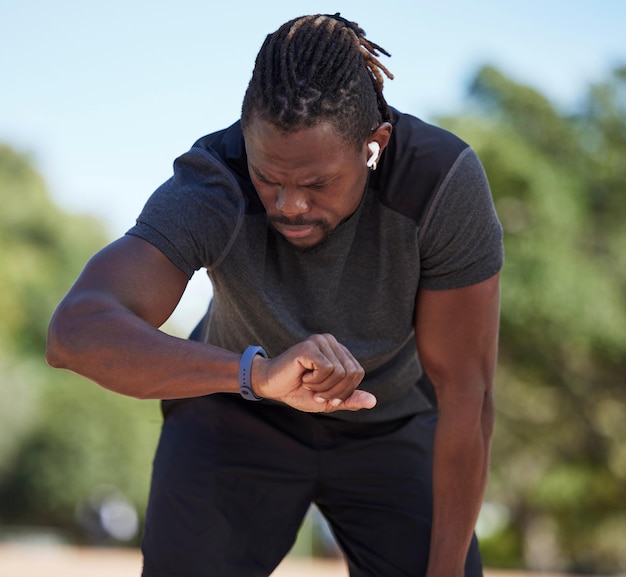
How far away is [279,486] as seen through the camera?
11.9 ft

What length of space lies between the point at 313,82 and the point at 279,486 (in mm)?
1491

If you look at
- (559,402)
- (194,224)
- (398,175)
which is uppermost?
(398,175)

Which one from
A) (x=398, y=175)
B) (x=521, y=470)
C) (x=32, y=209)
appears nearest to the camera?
(x=398, y=175)

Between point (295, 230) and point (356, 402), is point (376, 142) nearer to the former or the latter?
point (295, 230)

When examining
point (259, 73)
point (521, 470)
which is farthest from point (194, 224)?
point (521, 470)

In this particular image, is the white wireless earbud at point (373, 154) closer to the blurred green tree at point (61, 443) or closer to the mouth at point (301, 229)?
the mouth at point (301, 229)

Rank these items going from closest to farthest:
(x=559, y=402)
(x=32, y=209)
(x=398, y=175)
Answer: (x=398, y=175) < (x=559, y=402) < (x=32, y=209)

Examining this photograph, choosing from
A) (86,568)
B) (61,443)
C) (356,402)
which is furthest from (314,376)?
(61,443)

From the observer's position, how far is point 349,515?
3.72m

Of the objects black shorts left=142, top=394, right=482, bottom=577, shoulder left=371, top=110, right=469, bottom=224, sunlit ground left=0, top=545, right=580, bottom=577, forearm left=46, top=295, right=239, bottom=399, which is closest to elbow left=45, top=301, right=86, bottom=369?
forearm left=46, top=295, right=239, bottom=399

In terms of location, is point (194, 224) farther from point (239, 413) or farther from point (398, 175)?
point (239, 413)

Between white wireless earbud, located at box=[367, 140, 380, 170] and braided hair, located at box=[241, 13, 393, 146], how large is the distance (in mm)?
55

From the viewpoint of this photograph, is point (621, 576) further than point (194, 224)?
Yes

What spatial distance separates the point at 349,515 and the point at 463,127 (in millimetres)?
17189
